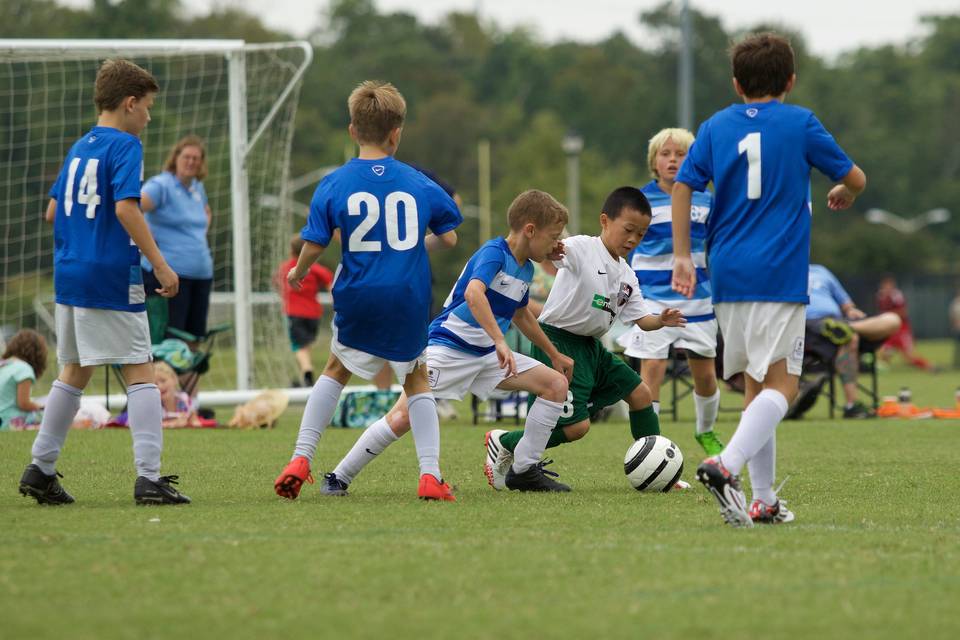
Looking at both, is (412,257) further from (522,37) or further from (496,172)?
(522,37)

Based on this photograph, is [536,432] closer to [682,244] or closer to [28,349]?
[682,244]

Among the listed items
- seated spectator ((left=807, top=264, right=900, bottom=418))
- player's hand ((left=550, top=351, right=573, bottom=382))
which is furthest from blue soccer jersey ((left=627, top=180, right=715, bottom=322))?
seated spectator ((left=807, top=264, right=900, bottom=418))

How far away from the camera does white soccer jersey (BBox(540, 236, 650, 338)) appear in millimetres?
7301

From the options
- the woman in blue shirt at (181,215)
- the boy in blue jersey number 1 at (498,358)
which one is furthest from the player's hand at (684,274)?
the woman in blue shirt at (181,215)

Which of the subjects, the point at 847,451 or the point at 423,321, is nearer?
the point at 423,321

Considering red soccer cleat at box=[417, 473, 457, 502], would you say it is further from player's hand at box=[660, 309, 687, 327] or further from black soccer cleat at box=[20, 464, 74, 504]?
black soccer cleat at box=[20, 464, 74, 504]

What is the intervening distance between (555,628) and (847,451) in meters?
6.07

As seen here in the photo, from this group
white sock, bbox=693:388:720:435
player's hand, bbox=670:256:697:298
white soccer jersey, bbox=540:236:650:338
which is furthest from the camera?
white sock, bbox=693:388:720:435

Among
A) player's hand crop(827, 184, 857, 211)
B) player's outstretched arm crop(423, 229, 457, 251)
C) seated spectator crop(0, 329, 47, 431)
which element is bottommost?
seated spectator crop(0, 329, 47, 431)

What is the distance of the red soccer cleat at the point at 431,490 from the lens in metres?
6.41

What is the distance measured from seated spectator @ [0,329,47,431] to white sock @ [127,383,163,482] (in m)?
4.82

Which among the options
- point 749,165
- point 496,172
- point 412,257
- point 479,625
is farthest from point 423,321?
point 496,172

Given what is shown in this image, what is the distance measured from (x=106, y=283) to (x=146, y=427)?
0.66 meters

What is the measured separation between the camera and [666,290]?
28.8ft
